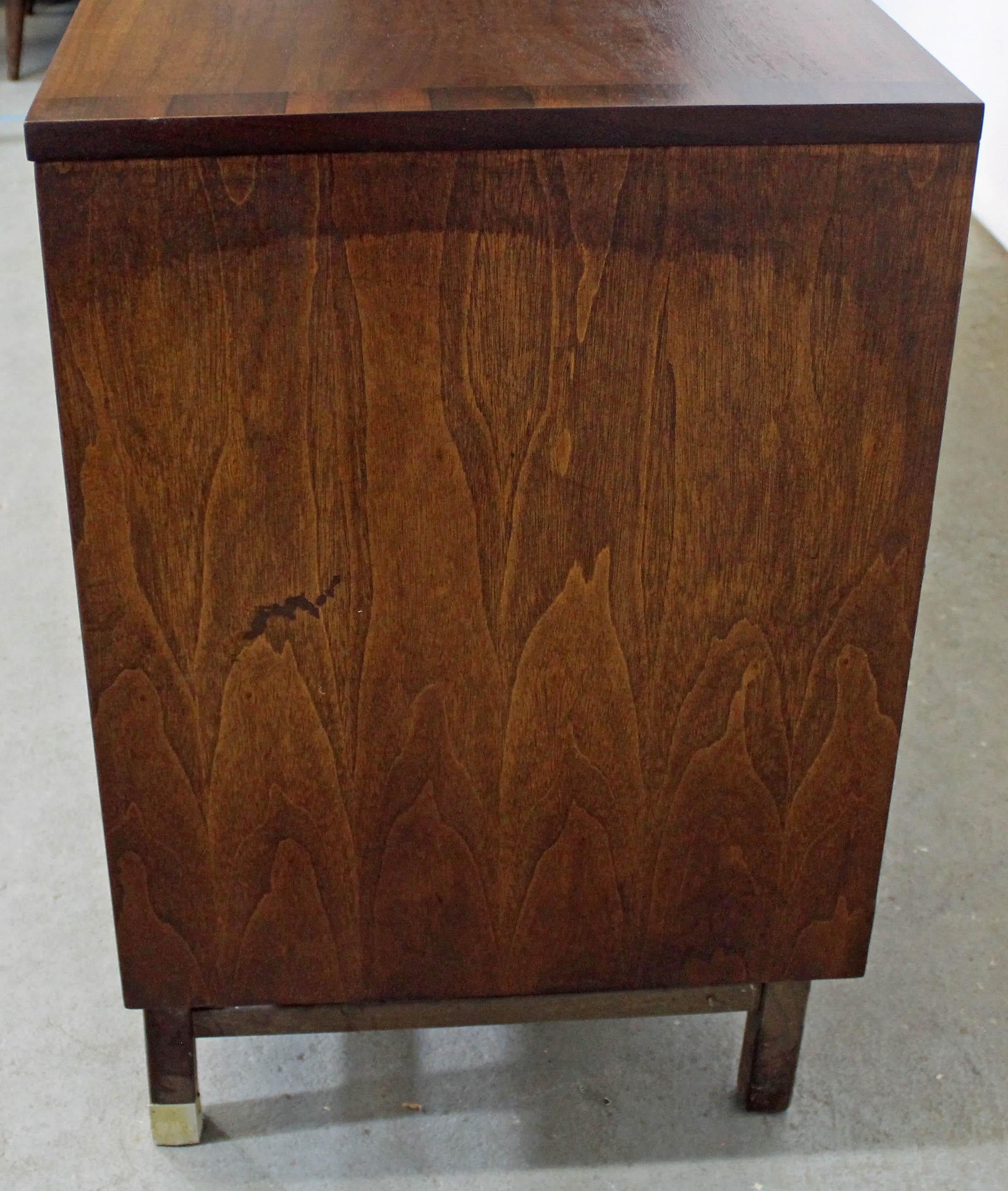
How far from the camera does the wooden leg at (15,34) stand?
3.71 metres

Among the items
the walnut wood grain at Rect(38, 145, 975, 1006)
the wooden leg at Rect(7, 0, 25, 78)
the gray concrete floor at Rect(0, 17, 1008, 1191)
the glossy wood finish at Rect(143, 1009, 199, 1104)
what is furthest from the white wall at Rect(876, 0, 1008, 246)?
the glossy wood finish at Rect(143, 1009, 199, 1104)

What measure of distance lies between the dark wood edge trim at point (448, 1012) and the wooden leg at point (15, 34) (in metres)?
3.25

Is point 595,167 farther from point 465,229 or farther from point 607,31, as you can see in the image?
point 607,31

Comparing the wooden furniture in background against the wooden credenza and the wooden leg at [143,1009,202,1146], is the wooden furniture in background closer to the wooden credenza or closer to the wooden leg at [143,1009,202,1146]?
the wooden credenza

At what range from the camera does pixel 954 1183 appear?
1.16 meters

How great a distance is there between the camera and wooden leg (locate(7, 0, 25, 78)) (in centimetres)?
371

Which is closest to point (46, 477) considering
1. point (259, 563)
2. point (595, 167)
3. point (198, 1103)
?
point (198, 1103)

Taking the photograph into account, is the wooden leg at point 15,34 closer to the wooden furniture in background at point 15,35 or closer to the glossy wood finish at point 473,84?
the wooden furniture in background at point 15,35

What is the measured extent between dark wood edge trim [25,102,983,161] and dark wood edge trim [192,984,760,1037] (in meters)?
0.63

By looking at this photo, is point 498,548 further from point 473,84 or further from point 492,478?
point 473,84

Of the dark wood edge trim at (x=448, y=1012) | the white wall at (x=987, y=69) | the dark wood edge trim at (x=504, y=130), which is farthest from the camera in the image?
the white wall at (x=987, y=69)

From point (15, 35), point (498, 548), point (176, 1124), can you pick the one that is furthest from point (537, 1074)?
point (15, 35)

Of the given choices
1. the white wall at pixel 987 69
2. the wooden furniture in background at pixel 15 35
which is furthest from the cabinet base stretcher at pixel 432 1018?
the wooden furniture in background at pixel 15 35

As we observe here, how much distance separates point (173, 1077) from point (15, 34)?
10.9 feet
